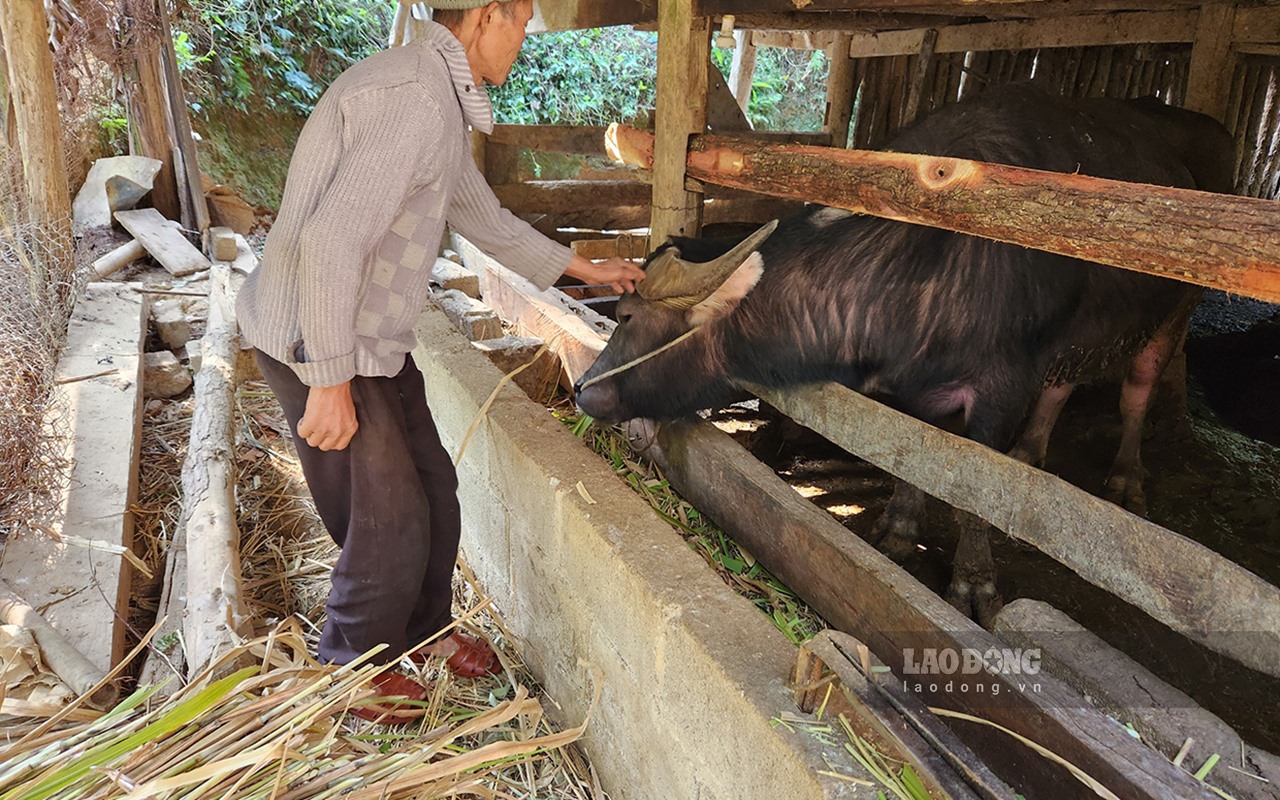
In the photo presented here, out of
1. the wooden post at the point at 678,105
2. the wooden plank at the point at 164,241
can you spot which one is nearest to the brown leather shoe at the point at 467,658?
the wooden post at the point at 678,105

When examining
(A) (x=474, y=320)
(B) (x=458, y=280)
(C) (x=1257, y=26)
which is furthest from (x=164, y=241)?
(C) (x=1257, y=26)

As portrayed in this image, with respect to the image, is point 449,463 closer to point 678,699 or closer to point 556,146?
point 678,699

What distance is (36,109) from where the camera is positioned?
6.13m

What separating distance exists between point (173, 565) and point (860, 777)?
2943 mm

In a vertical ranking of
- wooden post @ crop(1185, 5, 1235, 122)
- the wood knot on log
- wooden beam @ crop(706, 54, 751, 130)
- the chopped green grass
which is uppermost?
wooden post @ crop(1185, 5, 1235, 122)

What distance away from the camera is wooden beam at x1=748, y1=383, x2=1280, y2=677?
2023mm

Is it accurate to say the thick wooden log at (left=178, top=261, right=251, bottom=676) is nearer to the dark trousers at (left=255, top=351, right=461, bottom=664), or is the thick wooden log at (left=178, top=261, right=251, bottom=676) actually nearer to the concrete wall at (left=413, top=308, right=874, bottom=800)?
the dark trousers at (left=255, top=351, right=461, bottom=664)

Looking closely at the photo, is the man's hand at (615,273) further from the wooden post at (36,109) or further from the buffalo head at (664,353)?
the wooden post at (36,109)

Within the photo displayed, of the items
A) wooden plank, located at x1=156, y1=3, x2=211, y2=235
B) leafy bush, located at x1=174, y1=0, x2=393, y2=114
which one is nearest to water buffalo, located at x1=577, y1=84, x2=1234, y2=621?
wooden plank, located at x1=156, y1=3, x2=211, y2=235

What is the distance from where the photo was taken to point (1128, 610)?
11.8 ft

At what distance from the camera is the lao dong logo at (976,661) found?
6.63ft

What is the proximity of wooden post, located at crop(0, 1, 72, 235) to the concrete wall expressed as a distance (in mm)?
4501

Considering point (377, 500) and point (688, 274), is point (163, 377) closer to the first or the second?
point (377, 500)

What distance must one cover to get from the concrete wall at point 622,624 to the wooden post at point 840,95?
4729 millimetres
